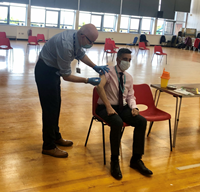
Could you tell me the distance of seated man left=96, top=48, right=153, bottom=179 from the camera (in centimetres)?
226

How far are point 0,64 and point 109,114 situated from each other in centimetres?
573

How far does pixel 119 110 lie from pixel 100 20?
15.3 metres

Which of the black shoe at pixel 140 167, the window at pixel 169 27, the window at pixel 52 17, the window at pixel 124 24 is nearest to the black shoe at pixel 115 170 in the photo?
the black shoe at pixel 140 167

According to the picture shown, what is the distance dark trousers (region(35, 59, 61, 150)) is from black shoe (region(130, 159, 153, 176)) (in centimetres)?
81

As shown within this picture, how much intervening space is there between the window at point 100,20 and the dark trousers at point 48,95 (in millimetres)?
14788

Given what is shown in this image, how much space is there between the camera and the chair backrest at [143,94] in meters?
2.87

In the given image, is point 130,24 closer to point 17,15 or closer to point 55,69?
point 17,15

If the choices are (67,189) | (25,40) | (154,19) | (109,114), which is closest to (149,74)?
(109,114)

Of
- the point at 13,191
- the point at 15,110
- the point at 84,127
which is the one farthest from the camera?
the point at 15,110

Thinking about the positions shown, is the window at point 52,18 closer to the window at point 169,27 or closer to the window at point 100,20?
the window at point 100,20

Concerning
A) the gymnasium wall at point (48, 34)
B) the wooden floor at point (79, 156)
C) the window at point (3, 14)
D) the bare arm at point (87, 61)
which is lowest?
the wooden floor at point (79, 156)

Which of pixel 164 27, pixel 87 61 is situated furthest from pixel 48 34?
pixel 87 61

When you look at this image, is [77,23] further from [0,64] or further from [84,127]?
[84,127]

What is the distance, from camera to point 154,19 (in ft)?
60.3
